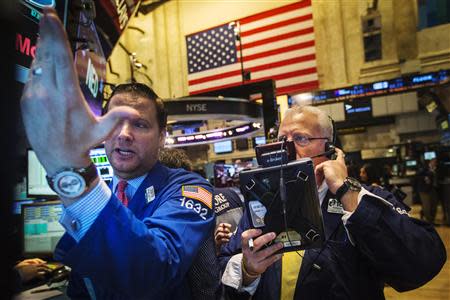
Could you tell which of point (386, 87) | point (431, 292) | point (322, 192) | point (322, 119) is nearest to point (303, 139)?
point (322, 119)

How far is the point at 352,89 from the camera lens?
Result: 36.2 ft

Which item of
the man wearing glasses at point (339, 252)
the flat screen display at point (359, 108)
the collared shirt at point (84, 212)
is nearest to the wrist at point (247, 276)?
the man wearing glasses at point (339, 252)

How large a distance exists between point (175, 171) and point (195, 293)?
0.40 metres

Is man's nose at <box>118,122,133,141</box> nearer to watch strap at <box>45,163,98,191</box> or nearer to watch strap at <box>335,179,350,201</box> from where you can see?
watch strap at <box>45,163,98,191</box>

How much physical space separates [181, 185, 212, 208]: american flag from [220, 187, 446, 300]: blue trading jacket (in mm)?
565

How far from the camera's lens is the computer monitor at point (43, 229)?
8.34ft

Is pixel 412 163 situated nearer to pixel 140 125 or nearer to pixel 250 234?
pixel 250 234

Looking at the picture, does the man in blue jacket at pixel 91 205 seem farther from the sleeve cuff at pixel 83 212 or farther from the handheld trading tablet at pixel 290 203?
the handheld trading tablet at pixel 290 203

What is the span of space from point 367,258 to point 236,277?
0.54 metres

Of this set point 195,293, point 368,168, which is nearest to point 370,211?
point 195,293

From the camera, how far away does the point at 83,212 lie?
0.70 meters

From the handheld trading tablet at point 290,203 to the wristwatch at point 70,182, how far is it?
0.56m

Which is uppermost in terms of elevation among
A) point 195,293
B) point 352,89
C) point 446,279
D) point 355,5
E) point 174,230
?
point 355,5

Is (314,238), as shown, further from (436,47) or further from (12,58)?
(436,47)
